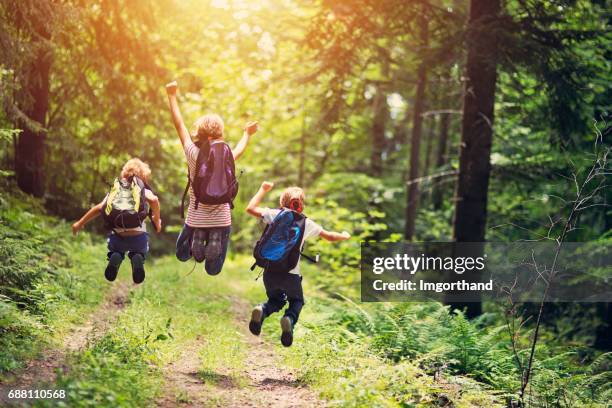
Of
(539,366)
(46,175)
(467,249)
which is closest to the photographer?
(539,366)

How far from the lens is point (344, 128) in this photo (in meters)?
13.9

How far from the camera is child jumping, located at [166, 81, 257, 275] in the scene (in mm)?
7301

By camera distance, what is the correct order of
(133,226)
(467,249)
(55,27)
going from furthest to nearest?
(467,249)
(55,27)
(133,226)

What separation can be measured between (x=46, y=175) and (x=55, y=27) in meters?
4.48

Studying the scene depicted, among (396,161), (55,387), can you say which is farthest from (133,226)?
(396,161)

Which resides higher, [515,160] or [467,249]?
[515,160]

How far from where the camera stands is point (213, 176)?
7285 millimetres

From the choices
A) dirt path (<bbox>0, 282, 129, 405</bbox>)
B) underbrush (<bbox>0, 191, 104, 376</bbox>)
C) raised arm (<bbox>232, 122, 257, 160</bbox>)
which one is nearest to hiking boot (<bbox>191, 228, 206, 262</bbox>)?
raised arm (<bbox>232, 122, 257, 160</bbox>)

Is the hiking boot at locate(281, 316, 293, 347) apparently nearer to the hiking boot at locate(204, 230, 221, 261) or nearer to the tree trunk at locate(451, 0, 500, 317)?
the hiking boot at locate(204, 230, 221, 261)

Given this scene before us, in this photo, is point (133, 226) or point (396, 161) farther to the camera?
point (396, 161)

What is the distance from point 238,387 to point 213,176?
2434 millimetres

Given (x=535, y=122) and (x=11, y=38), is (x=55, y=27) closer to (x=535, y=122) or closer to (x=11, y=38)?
(x=11, y=38)

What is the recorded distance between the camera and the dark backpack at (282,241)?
7.37 m
